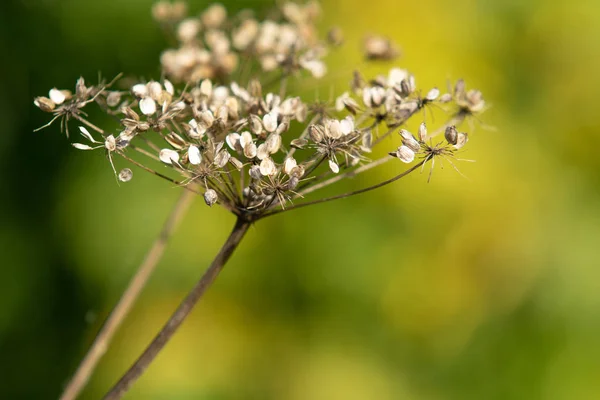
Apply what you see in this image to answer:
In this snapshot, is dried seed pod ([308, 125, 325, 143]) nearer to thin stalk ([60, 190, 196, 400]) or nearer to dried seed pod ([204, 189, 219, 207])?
dried seed pod ([204, 189, 219, 207])

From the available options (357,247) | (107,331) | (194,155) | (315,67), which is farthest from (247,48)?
(357,247)

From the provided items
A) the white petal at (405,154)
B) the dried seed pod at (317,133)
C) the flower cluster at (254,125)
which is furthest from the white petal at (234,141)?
the white petal at (405,154)

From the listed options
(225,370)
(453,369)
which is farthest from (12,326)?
(453,369)

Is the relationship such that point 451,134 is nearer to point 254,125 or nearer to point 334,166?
point 334,166

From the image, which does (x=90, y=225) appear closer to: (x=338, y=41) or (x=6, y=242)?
(x=6, y=242)

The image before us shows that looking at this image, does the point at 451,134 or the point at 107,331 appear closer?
the point at 451,134

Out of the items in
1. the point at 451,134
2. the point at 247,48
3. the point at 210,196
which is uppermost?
the point at 247,48
